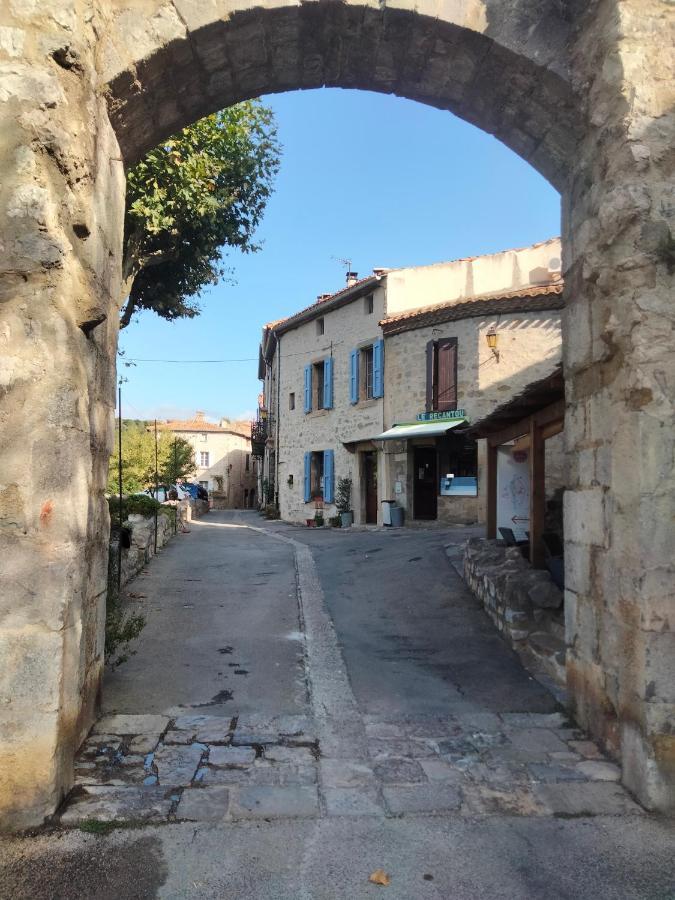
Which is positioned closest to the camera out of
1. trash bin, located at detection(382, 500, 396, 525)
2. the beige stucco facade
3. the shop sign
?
the beige stucco facade

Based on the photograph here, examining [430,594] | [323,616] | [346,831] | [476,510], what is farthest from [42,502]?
[476,510]

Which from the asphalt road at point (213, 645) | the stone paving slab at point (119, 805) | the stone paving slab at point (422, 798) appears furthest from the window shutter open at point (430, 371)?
the stone paving slab at point (119, 805)

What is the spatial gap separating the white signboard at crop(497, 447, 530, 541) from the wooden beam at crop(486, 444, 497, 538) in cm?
12

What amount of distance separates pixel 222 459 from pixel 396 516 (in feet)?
108

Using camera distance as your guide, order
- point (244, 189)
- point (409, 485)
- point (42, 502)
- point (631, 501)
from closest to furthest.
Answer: point (42, 502) → point (631, 501) → point (244, 189) → point (409, 485)

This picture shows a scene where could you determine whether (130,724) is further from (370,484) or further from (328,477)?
(328,477)

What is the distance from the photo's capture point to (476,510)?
14.7 m

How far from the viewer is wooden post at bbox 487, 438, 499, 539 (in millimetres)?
8359

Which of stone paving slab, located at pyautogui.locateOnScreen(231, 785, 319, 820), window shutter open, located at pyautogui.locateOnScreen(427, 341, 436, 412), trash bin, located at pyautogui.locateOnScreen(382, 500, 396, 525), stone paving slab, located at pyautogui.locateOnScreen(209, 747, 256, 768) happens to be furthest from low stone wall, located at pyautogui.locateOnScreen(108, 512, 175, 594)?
window shutter open, located at pyautogui.locateOnScreen(427, 341, 436, 412)

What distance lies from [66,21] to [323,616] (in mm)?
5149

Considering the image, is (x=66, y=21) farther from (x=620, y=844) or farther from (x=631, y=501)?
(x=620, y=844)

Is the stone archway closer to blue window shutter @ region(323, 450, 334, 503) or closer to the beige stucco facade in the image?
the beige stucco facade

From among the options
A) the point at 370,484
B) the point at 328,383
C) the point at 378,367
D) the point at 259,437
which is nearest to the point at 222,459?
the point at 259,437

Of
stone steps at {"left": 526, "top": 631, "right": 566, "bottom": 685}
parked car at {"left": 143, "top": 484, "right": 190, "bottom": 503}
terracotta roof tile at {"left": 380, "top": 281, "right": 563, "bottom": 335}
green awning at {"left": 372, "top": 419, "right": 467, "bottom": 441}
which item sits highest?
terracotta roof tile at {"left": 380, "top": 281, "right": 563, "bottom": 335}
